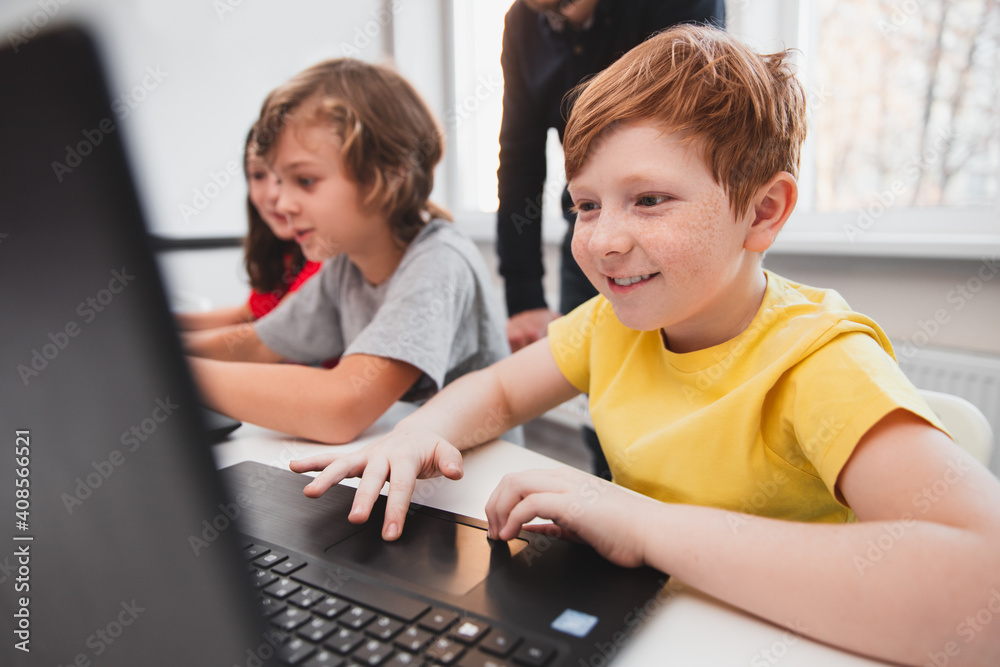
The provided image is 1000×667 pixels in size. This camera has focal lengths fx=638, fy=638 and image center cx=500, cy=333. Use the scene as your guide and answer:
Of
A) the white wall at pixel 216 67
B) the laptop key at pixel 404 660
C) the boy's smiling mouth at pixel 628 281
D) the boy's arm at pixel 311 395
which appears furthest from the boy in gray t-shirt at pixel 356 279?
the white wall at pixel 216 67

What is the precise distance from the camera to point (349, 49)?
244cm

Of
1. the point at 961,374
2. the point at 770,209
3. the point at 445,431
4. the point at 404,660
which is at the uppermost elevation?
the point at 770,209

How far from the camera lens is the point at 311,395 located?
31.3 inches

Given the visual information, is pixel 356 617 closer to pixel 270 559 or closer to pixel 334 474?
pixel 270 559

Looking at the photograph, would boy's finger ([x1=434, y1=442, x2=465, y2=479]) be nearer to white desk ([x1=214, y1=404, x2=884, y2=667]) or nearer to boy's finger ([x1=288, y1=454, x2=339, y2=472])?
boy's finger ([x1=288, y1=454, x2=339, y2=472])

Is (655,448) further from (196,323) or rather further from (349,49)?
(349,49)

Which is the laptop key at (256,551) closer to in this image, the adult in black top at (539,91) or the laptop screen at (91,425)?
the laptop screen at (91,425)

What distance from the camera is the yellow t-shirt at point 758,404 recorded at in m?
0.48

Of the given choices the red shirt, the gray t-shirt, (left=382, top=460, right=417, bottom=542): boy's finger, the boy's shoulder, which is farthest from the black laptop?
the red shirt

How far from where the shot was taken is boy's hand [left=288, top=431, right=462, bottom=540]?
51 cm

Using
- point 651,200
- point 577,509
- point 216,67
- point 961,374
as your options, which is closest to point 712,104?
point 651,200

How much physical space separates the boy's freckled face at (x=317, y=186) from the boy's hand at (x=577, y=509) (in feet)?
2.19

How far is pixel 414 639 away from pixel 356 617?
4 centimetres

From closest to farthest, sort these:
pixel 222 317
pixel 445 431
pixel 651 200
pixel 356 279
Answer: pixel 651 200 < pixel 445 431 < pixel 356 279 < pixel 222 317
